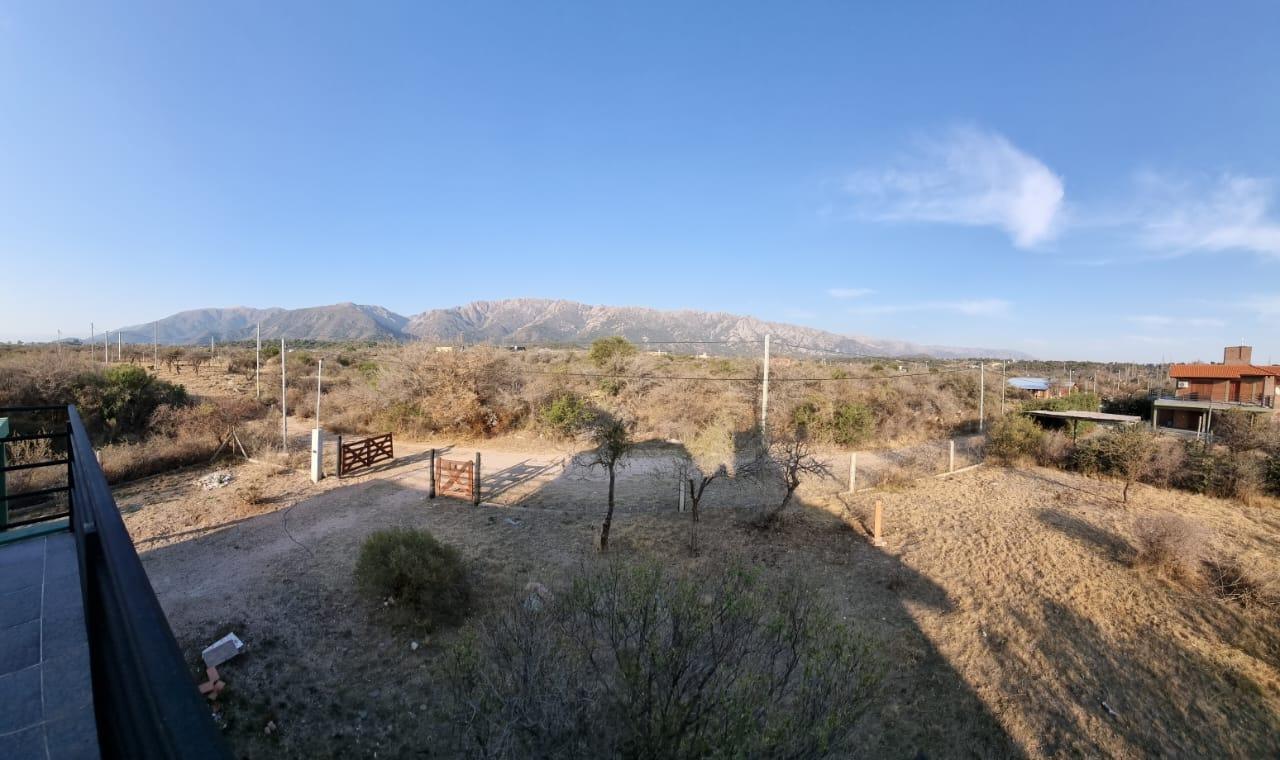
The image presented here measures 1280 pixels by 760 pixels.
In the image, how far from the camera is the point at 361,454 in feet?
43.1

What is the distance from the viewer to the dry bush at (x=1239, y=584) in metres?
7.16

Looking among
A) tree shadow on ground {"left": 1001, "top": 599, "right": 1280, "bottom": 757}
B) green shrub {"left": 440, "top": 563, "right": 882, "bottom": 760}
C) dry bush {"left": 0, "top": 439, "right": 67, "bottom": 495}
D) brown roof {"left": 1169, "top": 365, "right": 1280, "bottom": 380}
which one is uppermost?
brown roof {"left": 1169, "top": 365, "right": 1280, "bottom": 380}

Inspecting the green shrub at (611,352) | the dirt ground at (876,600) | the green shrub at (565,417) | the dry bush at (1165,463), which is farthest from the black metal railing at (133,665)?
the green shrub at (611,352)

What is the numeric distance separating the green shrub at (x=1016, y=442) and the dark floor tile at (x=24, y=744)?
19084 millimetres

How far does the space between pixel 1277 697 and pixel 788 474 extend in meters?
6.30

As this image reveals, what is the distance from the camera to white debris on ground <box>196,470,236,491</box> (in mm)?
11258

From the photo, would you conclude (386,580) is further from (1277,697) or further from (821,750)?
(1277,697)

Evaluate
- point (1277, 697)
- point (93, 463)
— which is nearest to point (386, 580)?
point (93, 463)

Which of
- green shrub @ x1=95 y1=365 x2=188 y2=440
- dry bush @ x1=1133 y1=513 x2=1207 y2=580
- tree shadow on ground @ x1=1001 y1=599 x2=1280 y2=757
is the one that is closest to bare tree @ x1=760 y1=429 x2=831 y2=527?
tree shadow on ground @ x1=1001 y1=599 x2=1280 y2=757

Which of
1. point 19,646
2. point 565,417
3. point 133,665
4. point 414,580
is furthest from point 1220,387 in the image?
point 19,646

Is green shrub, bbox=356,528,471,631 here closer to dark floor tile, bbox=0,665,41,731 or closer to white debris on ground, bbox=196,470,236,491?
dark floor tile, bbox=0,665,41,731

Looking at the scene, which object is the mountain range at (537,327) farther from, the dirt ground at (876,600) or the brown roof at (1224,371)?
the dirt ground at (876,600)

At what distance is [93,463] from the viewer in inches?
74.5

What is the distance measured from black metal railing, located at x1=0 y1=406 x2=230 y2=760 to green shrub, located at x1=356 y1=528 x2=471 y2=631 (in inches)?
215
